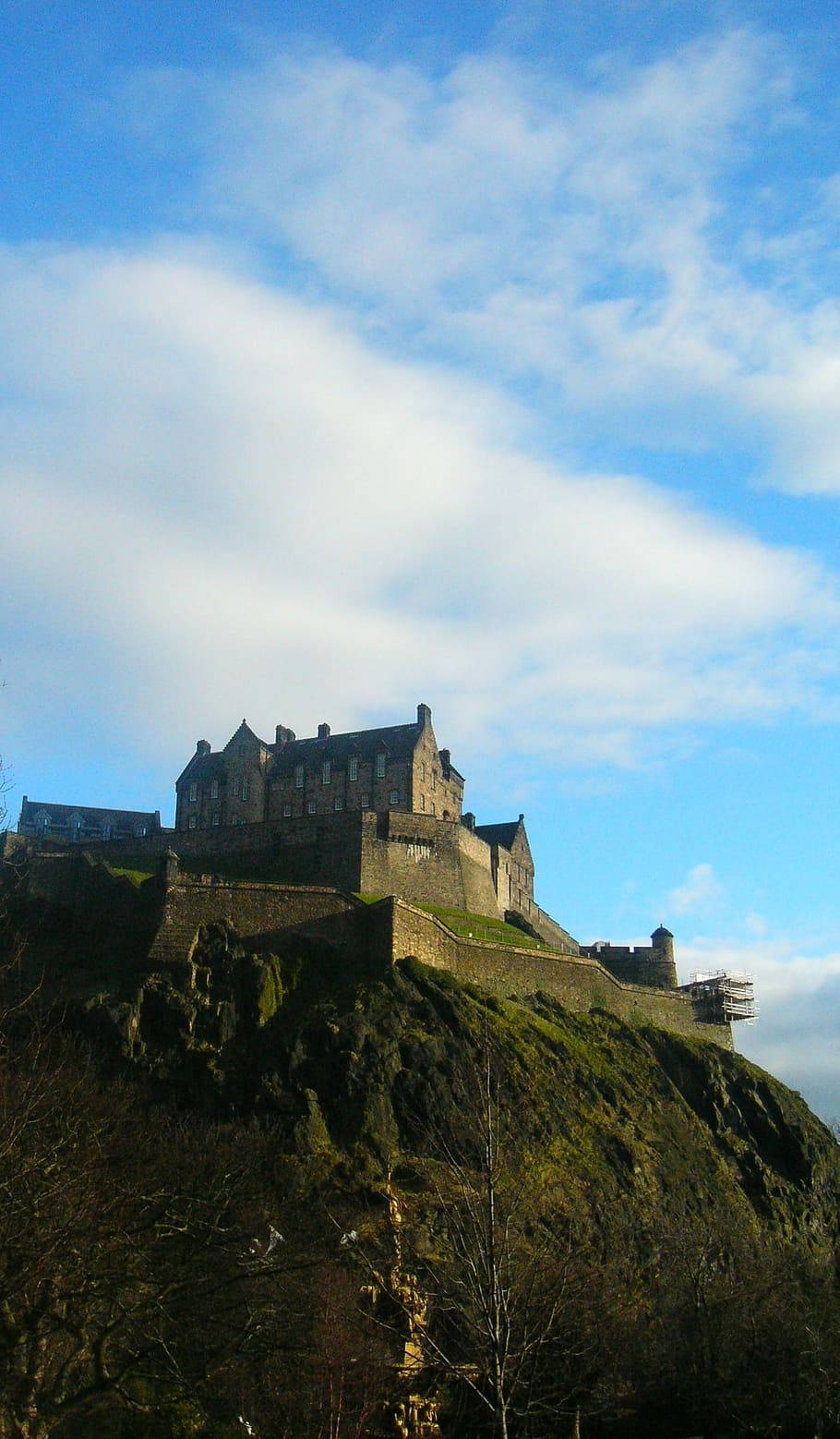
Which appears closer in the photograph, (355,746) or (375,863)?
(375,863)

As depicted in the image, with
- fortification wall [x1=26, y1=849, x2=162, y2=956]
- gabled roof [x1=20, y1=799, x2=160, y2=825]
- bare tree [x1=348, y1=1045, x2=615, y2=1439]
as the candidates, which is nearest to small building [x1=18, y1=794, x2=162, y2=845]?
gabled roof [x1=20, y1=799, x2=160, y2=825]

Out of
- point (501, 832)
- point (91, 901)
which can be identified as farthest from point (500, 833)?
point (91, 901)

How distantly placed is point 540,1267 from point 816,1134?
39.5m

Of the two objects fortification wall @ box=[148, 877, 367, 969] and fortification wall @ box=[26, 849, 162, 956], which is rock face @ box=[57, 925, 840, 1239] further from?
fortification wall @ box=[26, 849, 162, 956]

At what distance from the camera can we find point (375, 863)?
6581 centimetres

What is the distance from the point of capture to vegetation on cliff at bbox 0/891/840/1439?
2762 cm

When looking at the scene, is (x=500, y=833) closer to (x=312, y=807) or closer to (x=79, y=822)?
(x=312, y=807)

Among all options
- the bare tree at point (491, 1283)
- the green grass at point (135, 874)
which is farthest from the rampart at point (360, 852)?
the bare tree at point (491, 1283)

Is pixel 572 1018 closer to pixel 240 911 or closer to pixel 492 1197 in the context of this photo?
pixel 240 911

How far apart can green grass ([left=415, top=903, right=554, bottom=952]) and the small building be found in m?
30.3

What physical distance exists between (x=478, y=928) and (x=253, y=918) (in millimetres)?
13290

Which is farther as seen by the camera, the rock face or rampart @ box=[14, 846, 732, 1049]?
rampart @ box=[14, 846, 732, 1049]

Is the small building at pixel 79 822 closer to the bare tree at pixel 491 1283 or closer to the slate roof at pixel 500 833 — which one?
the slate roof at pixel 500 833

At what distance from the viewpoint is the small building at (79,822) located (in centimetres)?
9225
